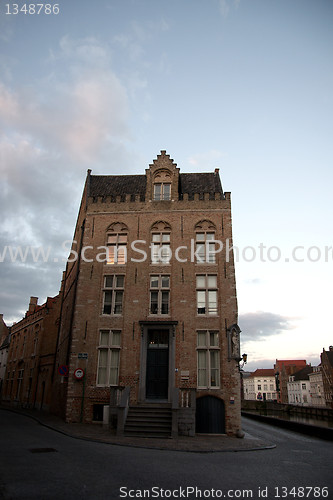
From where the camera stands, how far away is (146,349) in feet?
63.0

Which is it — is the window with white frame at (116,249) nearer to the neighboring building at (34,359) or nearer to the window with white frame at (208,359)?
the window with white frame at (208,359)

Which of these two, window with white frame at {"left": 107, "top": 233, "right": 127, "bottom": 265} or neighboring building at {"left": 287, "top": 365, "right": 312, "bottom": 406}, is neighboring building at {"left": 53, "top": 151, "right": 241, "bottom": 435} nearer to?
window with white frame at {"left": 107, "top": 233, "right": 127, "bottom": 265}

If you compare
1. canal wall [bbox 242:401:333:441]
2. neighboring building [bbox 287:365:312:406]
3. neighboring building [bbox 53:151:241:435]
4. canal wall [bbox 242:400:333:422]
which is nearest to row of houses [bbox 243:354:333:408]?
neighboring building [bbox 287:365:312:406]

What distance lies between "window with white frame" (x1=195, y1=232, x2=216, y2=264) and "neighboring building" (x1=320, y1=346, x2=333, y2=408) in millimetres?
64654

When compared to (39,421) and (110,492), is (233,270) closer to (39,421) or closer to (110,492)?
(39,421)

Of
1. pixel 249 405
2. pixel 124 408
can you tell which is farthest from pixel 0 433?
pixel 249 405

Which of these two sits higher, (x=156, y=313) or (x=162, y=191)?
(x=162, y=191)

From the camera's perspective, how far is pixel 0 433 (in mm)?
13641

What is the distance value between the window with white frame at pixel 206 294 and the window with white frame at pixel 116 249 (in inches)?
190

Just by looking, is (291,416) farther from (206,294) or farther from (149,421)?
(149,421)

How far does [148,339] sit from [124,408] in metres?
4.46

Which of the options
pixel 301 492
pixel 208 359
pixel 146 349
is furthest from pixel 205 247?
pixel 301 492

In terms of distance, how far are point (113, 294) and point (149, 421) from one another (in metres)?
7.32

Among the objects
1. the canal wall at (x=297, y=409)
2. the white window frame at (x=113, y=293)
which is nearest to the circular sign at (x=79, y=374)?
the white window frame at (x=113, y=293)
